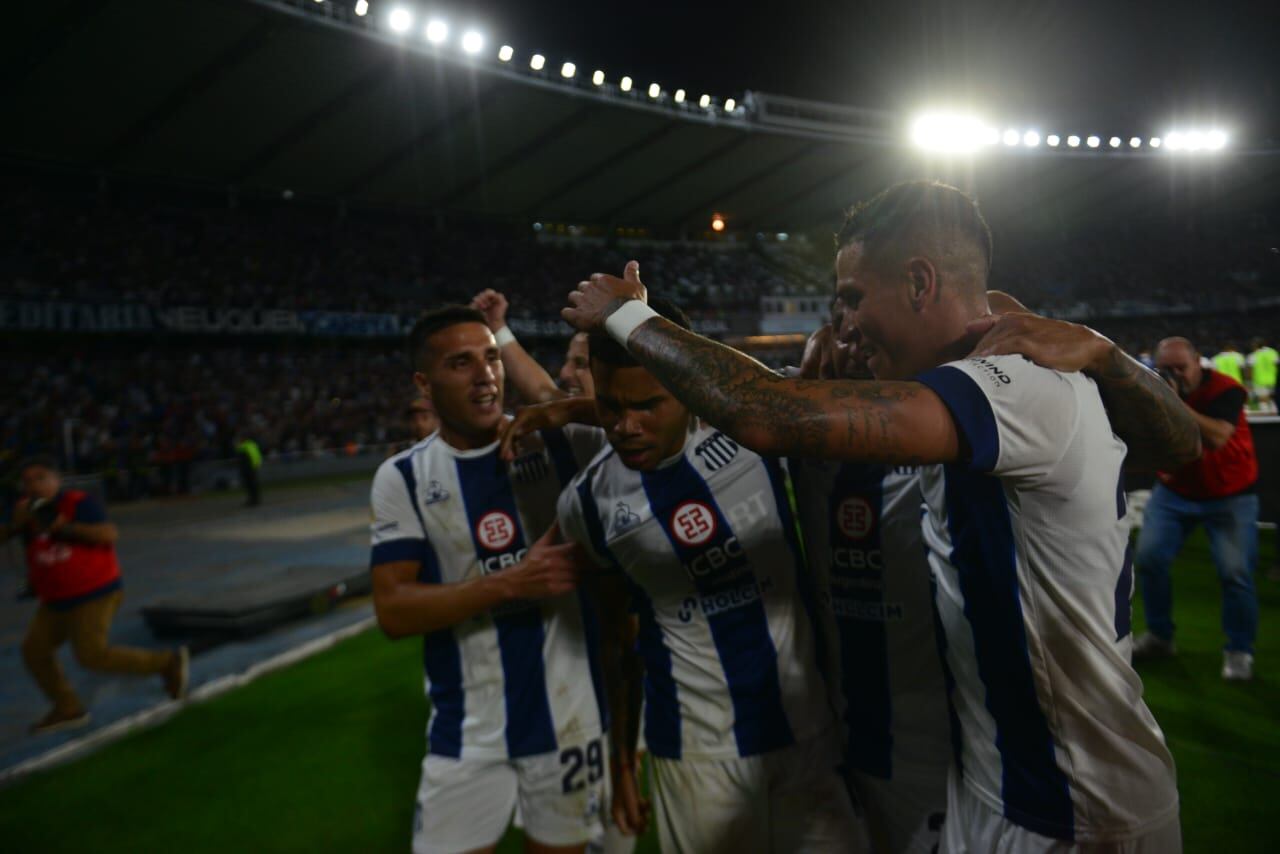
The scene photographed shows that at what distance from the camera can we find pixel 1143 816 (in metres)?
1.57

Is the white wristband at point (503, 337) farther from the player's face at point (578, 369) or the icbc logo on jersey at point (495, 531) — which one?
the icbc logo on jersey at point (495, 531)

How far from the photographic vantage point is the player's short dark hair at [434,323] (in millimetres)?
2979

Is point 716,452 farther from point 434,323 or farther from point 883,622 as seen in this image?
point 434,323

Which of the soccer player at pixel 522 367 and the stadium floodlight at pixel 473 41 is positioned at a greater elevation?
the stadium floodlight at pixel 473 41

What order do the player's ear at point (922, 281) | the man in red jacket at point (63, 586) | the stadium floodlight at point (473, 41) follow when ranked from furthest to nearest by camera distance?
the stadium floodlight at point (473, 41) → the man in red jacket at point (63, 586) → the player's ear at point (922, 281)

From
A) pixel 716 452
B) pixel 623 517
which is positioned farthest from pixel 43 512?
pixel 716 452

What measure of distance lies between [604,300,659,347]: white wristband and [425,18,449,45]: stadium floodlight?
81.6 feet

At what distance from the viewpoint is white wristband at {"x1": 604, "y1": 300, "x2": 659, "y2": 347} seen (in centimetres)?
168

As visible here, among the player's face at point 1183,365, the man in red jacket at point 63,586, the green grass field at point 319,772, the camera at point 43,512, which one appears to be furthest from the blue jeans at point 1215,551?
the camera at point 43,512

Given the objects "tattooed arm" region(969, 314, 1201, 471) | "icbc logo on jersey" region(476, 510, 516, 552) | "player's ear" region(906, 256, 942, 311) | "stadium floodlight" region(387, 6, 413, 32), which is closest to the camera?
"tattooed arm" region(969, 314, 1201, 471)

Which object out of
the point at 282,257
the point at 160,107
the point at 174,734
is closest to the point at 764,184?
the point at 282,257

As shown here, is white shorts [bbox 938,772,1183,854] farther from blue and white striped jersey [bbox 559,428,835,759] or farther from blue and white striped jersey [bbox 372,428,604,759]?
blue and white striped jersey [bbox 372,428,604,759]

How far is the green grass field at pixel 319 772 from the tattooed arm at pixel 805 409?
2.95 meters

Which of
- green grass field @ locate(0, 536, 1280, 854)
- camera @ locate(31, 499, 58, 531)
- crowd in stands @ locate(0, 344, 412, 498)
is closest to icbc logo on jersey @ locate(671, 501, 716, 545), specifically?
green grass field @ locate(0, 536, 1280, 854)
